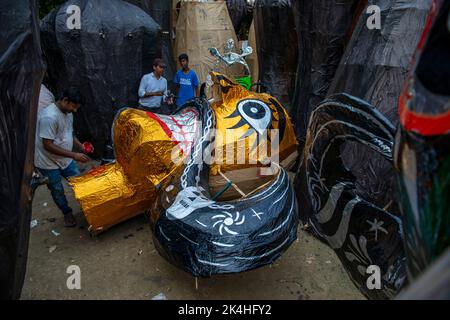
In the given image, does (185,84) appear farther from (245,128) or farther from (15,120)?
(15,120)

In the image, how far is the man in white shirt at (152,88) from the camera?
531cm

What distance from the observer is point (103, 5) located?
5379 mm

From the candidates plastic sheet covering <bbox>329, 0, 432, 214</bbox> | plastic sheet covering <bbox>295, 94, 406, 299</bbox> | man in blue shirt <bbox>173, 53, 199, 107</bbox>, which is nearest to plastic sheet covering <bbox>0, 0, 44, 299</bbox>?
plastic sheet covering <bbox>295, 94, 406, 299</bbox>

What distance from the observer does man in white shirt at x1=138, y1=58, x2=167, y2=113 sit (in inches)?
209

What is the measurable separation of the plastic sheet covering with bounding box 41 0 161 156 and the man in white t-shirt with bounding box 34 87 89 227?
1.70 m

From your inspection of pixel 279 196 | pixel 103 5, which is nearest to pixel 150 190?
pixel 279 196

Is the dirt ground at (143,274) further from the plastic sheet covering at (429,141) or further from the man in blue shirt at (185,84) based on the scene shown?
the man in blue shirt at (185,84)

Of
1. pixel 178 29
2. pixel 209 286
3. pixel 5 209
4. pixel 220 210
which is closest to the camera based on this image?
pixel 5 209

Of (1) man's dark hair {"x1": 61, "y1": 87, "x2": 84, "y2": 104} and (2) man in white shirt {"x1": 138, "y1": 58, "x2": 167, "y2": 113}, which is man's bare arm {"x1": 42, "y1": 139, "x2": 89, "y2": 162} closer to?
(1) man's dark hair {"x1": 61, "y1": 87, "x2": 84, "y2": 104}

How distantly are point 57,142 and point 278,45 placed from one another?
396 cm

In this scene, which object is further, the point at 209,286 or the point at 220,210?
the point at 209,286

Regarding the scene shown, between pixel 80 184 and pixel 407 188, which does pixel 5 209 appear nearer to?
pixel 407 188

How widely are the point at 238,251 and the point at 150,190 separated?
1.48 meters

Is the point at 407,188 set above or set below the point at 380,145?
above
